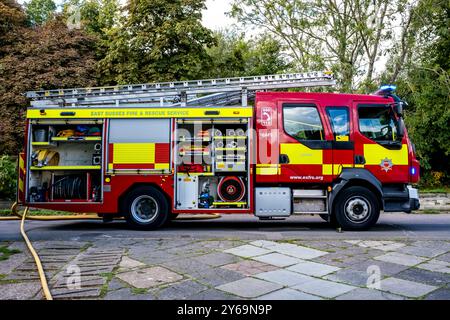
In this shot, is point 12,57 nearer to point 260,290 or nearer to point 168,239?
point 168,239

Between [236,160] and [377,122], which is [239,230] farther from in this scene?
[377,122]

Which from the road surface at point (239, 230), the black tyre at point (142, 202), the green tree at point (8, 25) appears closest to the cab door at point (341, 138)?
the road surface at point (239, 230)

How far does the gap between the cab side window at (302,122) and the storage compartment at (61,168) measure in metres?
3.87

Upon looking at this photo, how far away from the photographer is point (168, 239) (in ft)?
25.1

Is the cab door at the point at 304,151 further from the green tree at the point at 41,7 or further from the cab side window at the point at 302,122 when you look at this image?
the green tree at the point at 41,7

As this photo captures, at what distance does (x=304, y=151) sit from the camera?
28.9ft

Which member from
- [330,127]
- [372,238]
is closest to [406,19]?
[330,127]

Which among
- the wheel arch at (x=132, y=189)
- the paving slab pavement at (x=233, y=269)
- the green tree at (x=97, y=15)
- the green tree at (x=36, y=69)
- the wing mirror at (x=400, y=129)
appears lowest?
the paving slab pavement at (x=233, y=269)

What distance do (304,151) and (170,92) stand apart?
3.23m

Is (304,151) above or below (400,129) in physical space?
below

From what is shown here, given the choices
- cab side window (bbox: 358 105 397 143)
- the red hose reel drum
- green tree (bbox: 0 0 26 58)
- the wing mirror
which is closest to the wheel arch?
the red hose reel drum

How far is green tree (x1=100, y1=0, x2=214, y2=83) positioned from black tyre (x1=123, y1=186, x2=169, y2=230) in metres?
11.0

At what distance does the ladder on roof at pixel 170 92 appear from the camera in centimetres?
949

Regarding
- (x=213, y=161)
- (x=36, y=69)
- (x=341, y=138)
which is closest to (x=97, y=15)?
(x=36, y=69)
